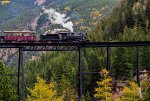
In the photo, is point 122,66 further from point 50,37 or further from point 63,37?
point 50,37

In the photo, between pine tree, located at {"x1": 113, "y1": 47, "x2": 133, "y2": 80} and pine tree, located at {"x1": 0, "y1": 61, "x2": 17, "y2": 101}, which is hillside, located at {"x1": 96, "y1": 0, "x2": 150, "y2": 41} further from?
pine tree, located at {"x1": 0, "y1": 61, "x2": 17, "y2": 101}

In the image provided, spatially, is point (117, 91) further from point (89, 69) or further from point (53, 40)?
point (53, 40)

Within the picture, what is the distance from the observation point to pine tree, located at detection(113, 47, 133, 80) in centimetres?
7034

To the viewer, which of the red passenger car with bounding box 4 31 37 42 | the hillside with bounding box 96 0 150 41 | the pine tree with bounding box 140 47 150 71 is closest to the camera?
the red passenger car with bounding box 4 31 37 42

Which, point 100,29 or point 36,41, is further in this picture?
point 100,29

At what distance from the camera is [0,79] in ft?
163

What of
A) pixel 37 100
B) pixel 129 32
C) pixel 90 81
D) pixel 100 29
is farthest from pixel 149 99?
pixel 100 29

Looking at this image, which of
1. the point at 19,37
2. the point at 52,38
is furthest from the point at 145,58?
the point at 19,37

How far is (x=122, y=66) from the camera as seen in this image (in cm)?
7188

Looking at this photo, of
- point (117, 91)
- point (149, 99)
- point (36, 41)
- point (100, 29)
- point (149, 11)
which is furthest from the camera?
point (100, 29)

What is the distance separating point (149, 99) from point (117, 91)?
95.3 feet

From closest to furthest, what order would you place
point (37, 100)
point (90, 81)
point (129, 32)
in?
point (37, 100)
point (90, 81)
point (129, 32)

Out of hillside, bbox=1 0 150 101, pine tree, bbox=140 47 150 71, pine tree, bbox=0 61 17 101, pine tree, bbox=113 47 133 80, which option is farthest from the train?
pine tree, bbox=140 47 150 71

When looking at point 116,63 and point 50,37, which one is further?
point 116,63
